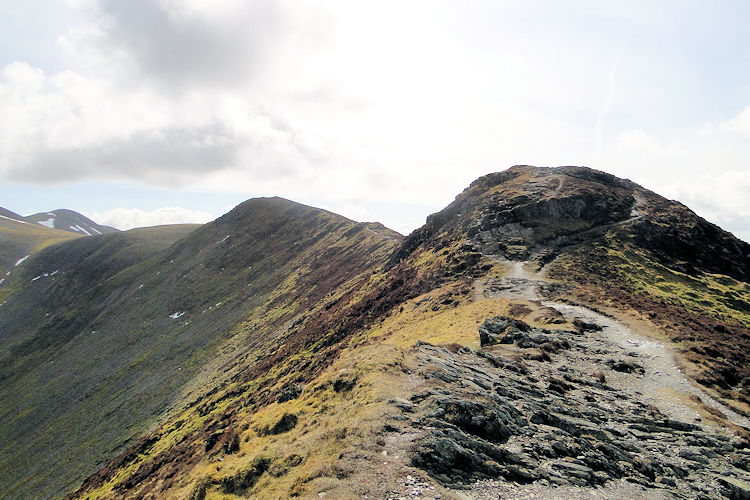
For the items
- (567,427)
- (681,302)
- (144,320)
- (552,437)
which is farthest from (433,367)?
(144,320)

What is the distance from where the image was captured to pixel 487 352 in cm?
2623

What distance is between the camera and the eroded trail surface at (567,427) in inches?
557

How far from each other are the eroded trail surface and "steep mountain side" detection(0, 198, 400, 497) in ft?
171

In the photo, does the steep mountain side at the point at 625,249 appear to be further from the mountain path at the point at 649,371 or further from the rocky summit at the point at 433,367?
the mountain path at the point at 649,371

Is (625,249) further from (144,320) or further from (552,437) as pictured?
(144,320)

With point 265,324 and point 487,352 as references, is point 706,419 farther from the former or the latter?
point 265,324

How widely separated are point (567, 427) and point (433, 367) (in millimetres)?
7011

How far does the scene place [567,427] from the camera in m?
18.3

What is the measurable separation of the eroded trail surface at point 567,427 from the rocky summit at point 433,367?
0.36ft

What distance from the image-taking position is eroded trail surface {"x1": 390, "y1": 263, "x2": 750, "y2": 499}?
14.1 meters

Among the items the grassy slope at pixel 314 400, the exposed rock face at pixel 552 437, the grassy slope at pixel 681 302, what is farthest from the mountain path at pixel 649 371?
the grassy slope at pixel 314 400

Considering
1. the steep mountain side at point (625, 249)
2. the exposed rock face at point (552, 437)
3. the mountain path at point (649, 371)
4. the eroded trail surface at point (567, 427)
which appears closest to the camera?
the eroded trail surface at point (567, 427)

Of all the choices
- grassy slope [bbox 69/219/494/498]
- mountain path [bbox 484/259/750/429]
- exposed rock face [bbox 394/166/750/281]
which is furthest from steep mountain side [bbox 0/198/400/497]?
mountain path [bbox 484/259/750/429]

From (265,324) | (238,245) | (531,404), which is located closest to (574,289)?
(531,404)
